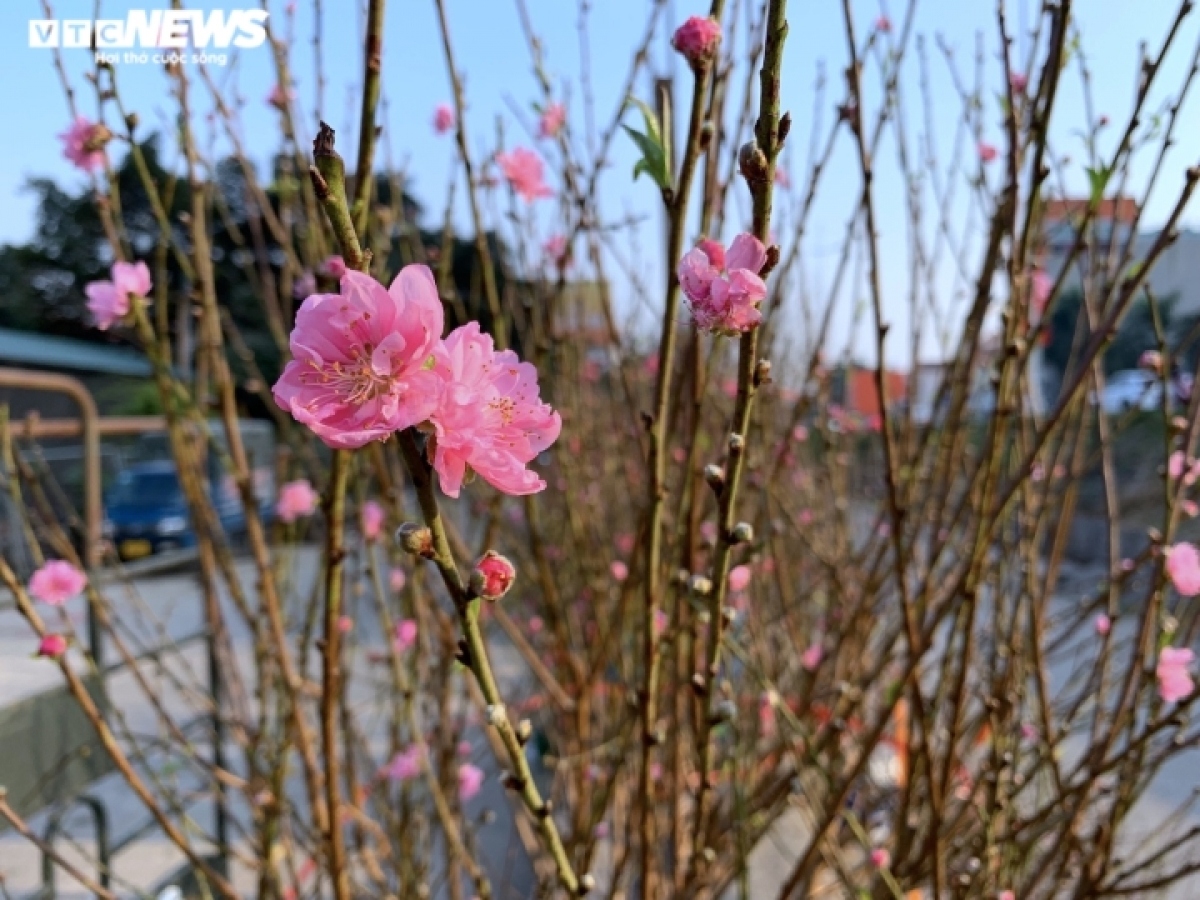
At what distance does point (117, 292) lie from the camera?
127cm

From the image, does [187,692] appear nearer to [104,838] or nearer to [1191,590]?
[104,838]

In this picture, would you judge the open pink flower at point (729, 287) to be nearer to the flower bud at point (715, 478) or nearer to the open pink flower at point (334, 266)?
the flower bud at point (715, 478)

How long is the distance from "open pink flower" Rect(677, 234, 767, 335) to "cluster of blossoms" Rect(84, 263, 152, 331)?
3.29 feet

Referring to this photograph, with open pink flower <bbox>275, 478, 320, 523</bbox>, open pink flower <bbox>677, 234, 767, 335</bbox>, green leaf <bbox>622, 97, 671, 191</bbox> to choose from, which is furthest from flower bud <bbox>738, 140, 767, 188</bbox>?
open pink flower <bbox>275, 478, 320, 523</bbox>

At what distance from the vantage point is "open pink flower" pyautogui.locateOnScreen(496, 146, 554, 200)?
60.6 inches

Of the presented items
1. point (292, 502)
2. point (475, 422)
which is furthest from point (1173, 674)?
point (292, 502)

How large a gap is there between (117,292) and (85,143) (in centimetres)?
23

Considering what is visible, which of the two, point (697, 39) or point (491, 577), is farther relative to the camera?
point (697, 39)

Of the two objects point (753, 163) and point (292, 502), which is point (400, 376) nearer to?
point (753, 163)

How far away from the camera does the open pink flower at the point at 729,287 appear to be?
0.52 meters

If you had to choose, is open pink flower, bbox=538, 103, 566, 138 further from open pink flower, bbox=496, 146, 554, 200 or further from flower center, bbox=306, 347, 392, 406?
flower center, bbox=306, 347, 392, 406

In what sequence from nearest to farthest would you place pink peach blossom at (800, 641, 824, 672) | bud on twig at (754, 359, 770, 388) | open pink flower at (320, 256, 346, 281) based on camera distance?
bud on twig at (754, 359, 770, 388) < open pink flower at (320, 256, 346, 281) < pink peach blossom at (800, 641, 824, 672)

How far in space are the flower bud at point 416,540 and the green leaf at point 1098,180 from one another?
3.05 ft

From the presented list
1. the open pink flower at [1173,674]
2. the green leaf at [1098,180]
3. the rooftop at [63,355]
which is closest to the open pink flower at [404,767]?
the open pink flower at [1173,674]
